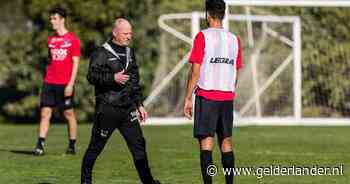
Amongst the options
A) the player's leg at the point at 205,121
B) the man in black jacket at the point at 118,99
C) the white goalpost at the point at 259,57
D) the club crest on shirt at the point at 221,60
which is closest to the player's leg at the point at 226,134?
the player's leg at the point at 205,121

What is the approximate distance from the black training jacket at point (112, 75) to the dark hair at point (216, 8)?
3.54 feet

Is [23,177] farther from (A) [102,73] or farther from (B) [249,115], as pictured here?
(B) [249,115]

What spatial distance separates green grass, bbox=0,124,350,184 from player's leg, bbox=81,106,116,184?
2.62 feet

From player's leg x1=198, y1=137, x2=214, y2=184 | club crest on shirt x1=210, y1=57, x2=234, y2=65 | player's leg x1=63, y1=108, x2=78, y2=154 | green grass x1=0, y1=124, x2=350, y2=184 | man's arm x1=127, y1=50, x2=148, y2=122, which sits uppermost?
club crest on shirt x1=210, y1=57, x2=234, y2=65

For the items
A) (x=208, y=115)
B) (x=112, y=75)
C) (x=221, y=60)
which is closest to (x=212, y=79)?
(x=221, y=60)

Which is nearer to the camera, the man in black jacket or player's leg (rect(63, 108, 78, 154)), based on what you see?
the man in black jacket

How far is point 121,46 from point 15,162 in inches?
154

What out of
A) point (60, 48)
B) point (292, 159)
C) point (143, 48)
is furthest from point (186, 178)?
point (143, 48)

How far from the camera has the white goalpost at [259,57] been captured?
24734 mm

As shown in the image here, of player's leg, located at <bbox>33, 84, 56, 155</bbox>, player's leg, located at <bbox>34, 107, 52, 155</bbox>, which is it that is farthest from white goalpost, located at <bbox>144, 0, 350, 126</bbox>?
player's leg, located at <bbox>34, 107, 52, 155</bbox>

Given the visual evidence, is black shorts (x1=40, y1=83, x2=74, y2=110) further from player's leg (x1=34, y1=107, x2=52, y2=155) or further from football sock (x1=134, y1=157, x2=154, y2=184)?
football sock (x1=134, y1=157, x2=154, y2=184)

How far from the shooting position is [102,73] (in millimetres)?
11125

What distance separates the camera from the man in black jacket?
36.6 feet

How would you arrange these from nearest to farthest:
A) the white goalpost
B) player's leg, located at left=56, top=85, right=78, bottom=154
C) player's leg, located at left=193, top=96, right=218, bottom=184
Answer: player's leg, located at left=193, top=96, right=218, bottom=184 → player's leg, located at left=56, top=85, right=78, bottom=154 → the white goalpost
